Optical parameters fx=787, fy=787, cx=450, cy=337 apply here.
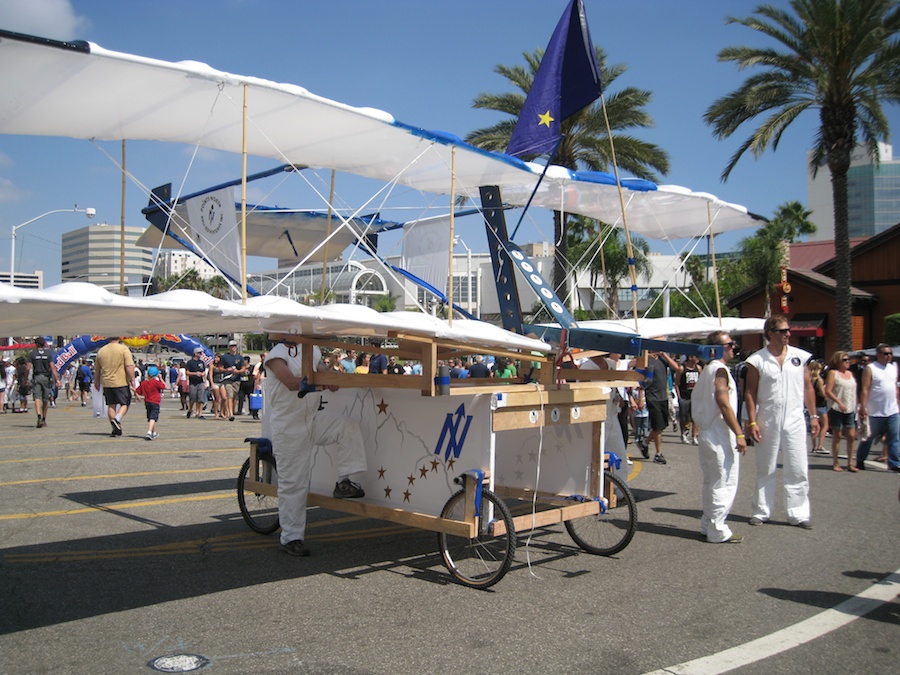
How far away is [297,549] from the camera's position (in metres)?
6.68

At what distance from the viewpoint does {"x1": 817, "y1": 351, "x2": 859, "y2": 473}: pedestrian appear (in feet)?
41.3

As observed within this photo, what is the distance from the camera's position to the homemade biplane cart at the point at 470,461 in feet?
19.8

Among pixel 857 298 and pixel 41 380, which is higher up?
pixel 857 298

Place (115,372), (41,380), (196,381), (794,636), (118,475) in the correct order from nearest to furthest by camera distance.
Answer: (794,636), (118,475), (115,372), (41,380), (196,381)

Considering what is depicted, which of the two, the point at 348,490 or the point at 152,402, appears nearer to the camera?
the point at 348,490

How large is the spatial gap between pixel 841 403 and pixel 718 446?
20.5 feet

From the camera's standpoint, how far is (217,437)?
15.6m

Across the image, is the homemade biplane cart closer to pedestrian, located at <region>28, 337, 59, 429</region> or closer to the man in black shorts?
the man in black shorts

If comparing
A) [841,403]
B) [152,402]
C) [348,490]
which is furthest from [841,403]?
[152,402]

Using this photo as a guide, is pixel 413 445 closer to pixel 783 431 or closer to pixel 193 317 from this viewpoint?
pixel 193 317

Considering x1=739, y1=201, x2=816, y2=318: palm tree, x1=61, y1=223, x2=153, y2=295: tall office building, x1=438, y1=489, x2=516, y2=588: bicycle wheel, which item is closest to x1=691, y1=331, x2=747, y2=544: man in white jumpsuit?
x1=438, y1=489, x2=516, y2=588: bicycle wheel

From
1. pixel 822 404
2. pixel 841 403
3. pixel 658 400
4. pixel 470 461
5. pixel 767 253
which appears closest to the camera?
pixel 470 461

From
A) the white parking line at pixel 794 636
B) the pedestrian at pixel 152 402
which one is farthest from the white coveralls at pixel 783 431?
the pedestrian at pixel 152 402

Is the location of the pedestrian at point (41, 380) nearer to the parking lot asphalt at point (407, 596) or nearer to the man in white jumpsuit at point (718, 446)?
the parking lot asphalt at point (407, 596)
